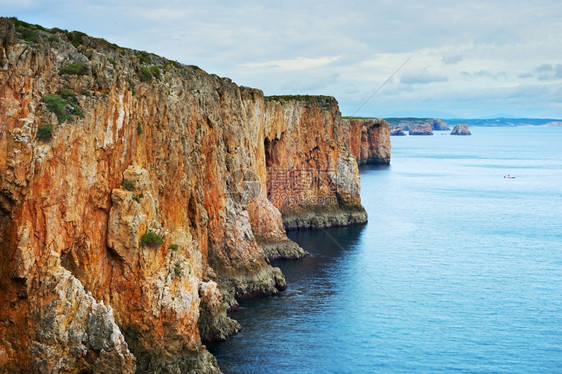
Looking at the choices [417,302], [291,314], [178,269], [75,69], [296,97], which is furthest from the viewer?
[296,97]

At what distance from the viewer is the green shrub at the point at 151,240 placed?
40.5 meters

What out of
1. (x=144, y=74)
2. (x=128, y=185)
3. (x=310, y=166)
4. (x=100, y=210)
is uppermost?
(x=144, y=74)

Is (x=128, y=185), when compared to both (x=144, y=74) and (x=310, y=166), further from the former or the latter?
(x=310, y=166)

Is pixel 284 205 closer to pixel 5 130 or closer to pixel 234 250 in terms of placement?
pixel 234 250

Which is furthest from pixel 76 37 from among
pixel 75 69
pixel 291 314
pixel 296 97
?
pixel 296 97

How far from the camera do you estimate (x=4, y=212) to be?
34.3m

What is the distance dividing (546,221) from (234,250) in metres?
62.1

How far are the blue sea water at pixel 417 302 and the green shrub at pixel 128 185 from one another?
14299 millimetres

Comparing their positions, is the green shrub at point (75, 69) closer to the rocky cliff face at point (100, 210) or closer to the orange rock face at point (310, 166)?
the rocky cliff face at point (100, 210)

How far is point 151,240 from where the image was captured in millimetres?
40719

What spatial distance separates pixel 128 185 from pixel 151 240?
3334mm

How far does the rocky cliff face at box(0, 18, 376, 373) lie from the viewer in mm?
34312

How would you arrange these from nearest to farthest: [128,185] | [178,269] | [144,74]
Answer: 1. [128,185]
2. [178,269]
3. [144,74]

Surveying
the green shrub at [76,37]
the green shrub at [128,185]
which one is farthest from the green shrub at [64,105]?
the green shrub at [128,185]
